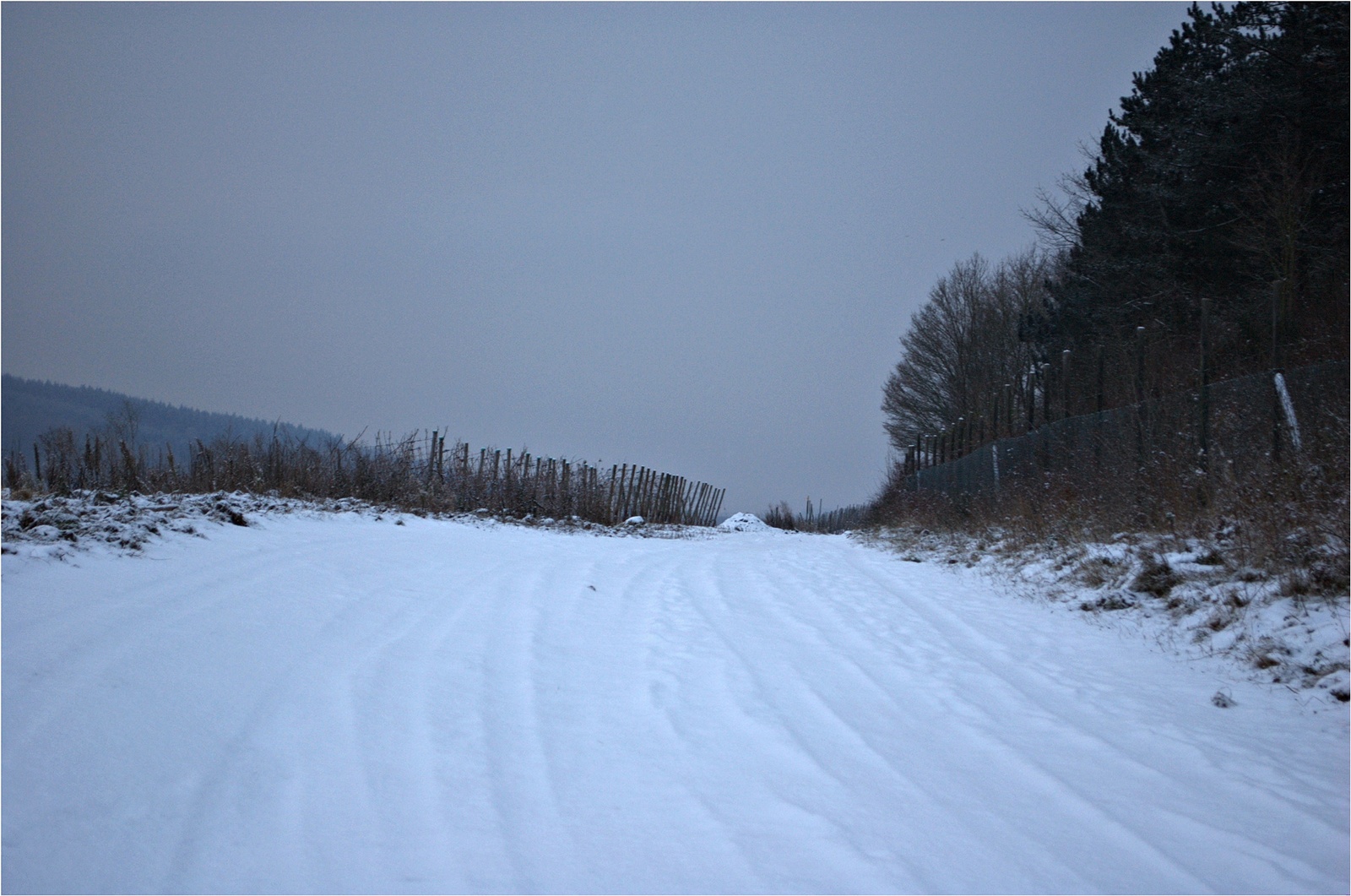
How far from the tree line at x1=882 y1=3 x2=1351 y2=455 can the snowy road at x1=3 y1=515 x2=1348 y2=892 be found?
503cm

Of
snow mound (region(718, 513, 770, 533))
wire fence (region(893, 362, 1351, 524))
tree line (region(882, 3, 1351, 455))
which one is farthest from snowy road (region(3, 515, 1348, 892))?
snow mound (region(718, 513, 770, 533))

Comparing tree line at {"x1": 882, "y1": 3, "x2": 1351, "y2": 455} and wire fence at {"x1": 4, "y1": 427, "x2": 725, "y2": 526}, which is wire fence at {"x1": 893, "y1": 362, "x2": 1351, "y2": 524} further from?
wire fence at {"x1": 4, "y1": 427, "x2": 725, "y2": 526}

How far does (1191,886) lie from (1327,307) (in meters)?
8.56

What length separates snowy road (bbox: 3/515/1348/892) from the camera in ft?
6.12

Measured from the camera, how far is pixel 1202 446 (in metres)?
7.22

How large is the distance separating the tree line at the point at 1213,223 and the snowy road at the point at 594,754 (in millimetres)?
5029

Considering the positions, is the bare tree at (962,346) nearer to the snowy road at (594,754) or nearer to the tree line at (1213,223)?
the tree line at (1213,223)

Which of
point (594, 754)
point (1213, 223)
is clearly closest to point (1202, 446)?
point (594, 754)

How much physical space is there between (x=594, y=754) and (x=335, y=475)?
448 inches

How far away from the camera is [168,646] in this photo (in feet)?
9.67

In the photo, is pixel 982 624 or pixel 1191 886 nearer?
pixel 1191 886

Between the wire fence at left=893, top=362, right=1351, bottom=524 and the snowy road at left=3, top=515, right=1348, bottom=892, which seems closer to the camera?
the snowy road at left=3, top=515, right=1348, bottom=892

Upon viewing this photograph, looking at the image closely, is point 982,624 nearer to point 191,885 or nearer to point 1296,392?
point 1296,392

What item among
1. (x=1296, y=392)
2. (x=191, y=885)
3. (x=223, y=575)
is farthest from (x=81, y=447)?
(x=1296, y=392)
